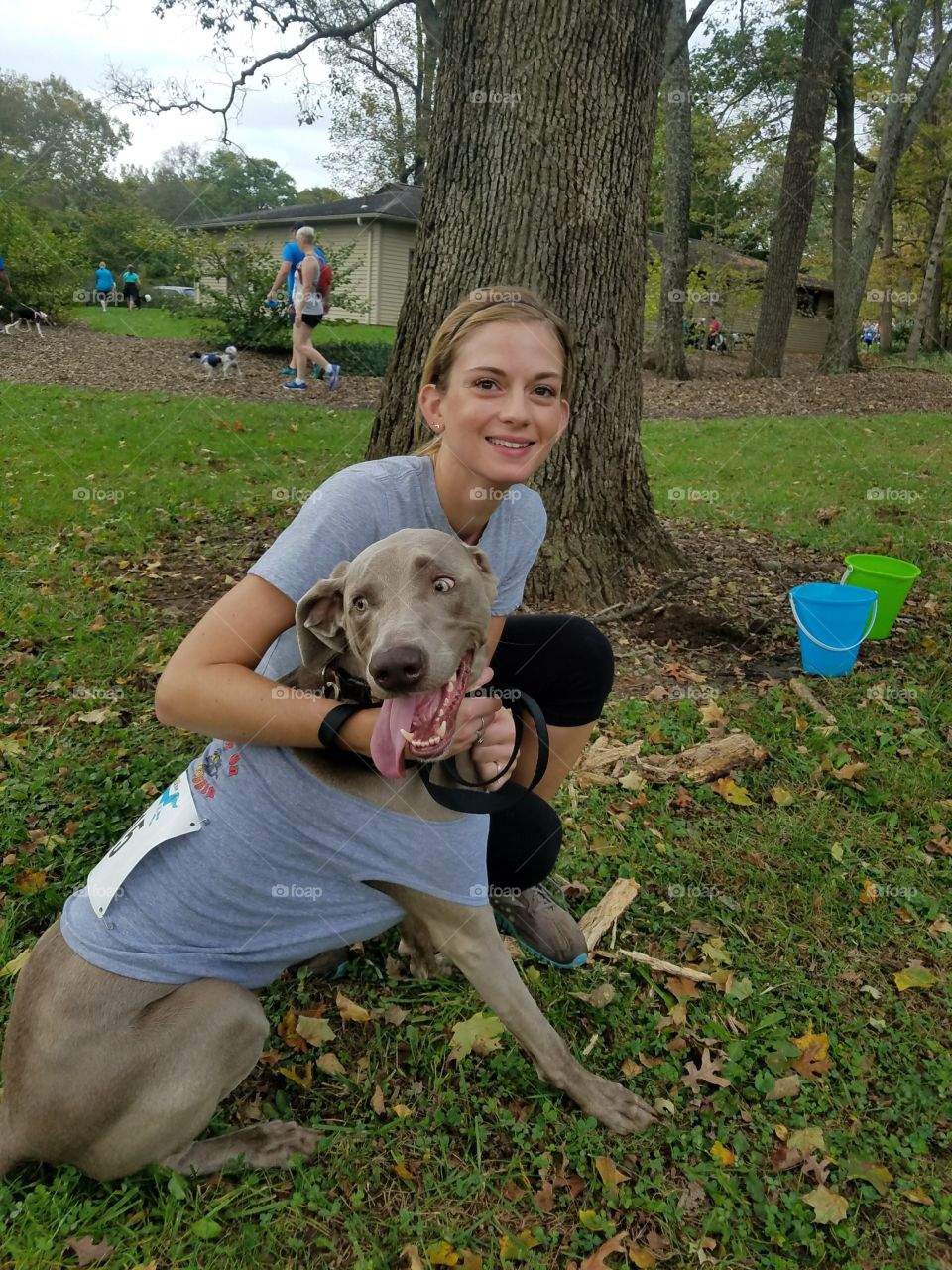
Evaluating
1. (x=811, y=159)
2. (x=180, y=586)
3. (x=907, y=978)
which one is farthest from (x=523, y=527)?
(x=811, y=159)

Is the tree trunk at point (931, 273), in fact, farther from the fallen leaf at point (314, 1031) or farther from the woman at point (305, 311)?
the fallen leaf at point (314, 1031)

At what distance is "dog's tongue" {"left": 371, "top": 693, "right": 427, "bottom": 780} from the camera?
6.27 feet

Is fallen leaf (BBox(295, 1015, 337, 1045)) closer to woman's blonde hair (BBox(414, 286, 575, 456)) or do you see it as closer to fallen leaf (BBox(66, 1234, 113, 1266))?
fallen leaf (BBox(66, 1234, 113, 1266))

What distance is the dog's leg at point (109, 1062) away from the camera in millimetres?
1881

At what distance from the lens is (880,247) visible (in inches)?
1407

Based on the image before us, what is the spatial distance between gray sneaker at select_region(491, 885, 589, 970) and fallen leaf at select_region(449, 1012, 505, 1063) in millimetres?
317

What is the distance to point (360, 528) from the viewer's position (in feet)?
7.51

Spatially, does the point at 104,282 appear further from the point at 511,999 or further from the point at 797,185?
the point at 511,999

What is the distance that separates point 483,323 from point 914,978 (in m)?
2.69

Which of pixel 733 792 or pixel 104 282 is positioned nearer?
pixel 733 792

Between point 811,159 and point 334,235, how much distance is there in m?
19.7

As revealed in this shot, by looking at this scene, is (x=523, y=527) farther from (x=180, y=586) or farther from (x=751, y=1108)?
(x=180, y=586)

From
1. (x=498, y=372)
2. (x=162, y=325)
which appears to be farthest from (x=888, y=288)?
(x=498, y=372)

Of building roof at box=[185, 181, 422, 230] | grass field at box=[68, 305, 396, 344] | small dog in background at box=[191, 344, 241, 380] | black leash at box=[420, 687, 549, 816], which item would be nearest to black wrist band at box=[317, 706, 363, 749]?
black leash at box=[420, 687, 549, 816]
